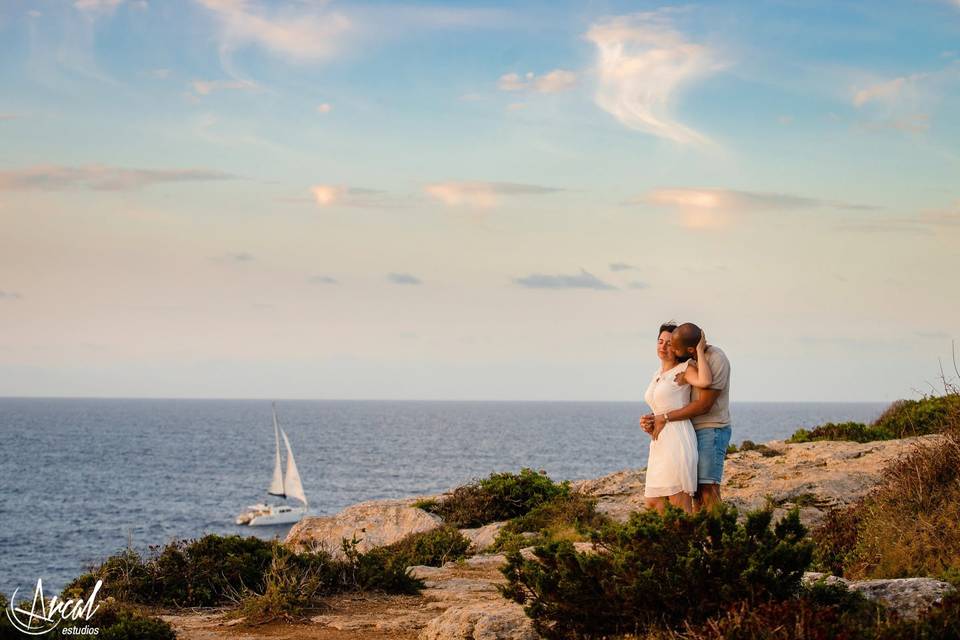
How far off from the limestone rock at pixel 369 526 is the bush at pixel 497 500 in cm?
47

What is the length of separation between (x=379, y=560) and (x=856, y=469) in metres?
10.2

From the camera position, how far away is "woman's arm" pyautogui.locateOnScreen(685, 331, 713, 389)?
31.0ft

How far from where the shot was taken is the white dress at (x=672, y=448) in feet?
31.1

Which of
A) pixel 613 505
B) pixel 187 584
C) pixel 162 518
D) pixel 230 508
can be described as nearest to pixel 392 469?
pixel 230 508

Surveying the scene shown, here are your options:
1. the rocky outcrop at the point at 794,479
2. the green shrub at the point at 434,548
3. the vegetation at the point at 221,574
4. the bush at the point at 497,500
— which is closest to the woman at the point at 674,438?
the vegetation at the point at 221,574

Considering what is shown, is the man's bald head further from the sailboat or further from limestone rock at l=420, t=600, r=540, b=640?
the sailboat

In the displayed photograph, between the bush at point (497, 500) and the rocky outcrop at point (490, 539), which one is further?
the bush at point (497, 500)

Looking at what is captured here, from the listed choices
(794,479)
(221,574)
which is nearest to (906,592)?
(221,574)

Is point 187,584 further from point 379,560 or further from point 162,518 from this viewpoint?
point 162,518

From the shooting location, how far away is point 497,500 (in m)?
17.6

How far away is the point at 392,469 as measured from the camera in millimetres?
89375

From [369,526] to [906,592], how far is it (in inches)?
436

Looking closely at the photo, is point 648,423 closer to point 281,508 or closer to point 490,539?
point 490,539

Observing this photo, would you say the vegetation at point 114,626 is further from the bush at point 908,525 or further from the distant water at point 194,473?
the distant water at point 194,473
